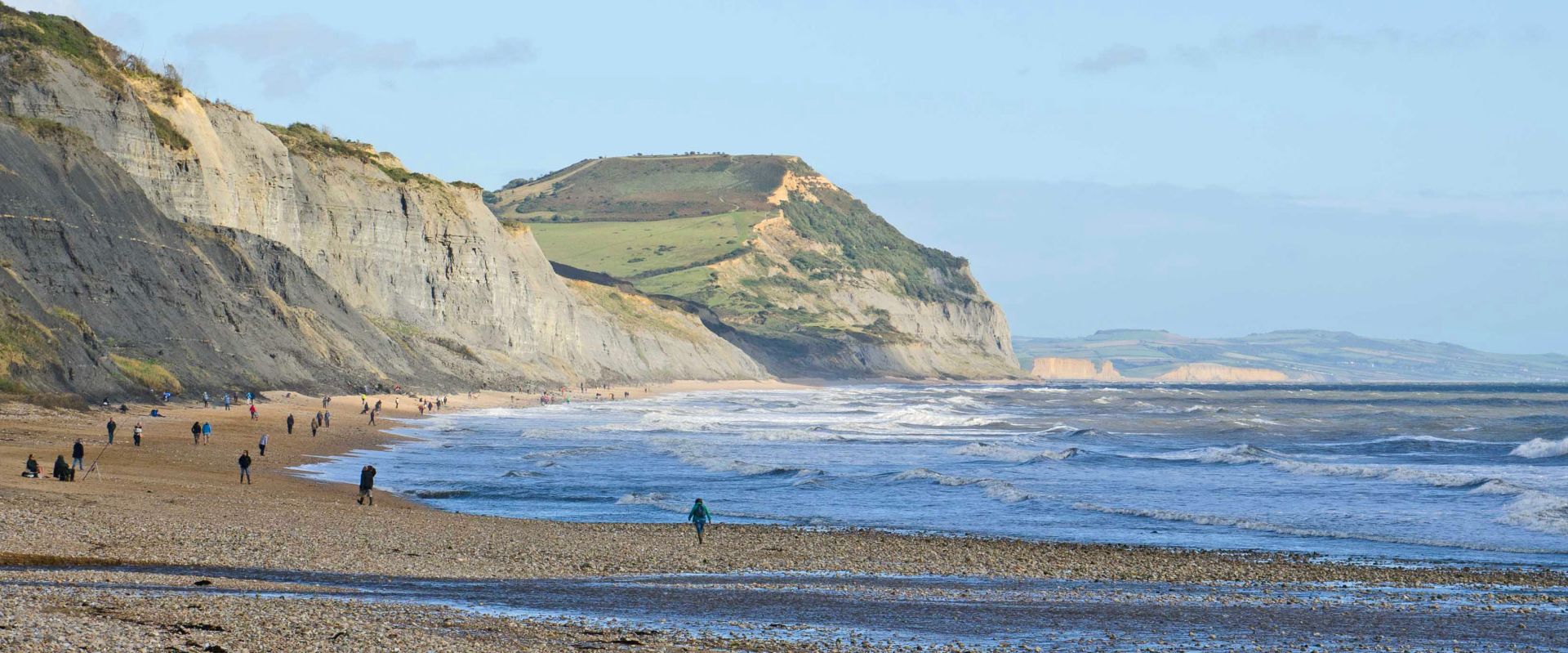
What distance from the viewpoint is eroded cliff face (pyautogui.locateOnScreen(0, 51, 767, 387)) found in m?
67.8

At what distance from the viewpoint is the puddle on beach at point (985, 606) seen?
1498cm

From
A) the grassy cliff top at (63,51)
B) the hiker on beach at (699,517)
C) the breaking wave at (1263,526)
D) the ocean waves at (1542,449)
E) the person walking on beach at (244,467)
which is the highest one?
the grassy cliff top at (63,51)

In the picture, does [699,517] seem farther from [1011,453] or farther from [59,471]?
[1011,453]

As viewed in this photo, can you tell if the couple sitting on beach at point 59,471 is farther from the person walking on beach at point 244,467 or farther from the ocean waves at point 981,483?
the ocean waves at point 981,483

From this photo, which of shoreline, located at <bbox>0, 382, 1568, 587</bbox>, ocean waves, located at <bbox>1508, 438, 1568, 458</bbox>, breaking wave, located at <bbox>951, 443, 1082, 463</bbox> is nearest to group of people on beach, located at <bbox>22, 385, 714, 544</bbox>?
shoreline, located at <bbox>0, 382, 1568, 587</bbox>

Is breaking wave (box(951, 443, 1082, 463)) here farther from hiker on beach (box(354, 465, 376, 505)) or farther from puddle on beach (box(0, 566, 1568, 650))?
puddle on beach (box(0, 566, 1568, 650))

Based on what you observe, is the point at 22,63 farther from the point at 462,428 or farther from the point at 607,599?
the point at 607,599

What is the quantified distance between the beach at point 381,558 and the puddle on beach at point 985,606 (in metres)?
0.39

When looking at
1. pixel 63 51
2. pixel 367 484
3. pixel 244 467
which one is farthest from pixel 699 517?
pixel 63 51

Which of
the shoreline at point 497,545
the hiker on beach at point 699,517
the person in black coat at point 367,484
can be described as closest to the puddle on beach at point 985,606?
the shoreline at point 497,545

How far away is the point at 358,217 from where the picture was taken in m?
89.6

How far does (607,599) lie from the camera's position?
16.9m

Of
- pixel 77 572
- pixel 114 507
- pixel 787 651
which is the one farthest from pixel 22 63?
pixel 787 651

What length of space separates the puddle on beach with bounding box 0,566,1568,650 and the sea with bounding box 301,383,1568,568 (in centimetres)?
570
